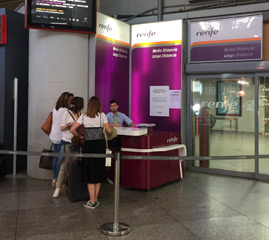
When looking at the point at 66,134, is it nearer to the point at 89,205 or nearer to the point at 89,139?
the point at 89,139

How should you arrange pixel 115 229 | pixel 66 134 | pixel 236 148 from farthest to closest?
pixel 236 148, pixel 66 134, pixel 115 229

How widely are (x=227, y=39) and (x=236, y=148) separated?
85.7 inches

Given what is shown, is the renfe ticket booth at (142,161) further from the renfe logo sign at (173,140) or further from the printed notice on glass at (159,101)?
the printed notice on glass at (159,101)

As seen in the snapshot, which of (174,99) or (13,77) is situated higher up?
(13,77)

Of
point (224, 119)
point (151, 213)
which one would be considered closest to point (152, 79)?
point (224, 119)

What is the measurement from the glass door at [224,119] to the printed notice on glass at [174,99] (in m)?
0.39

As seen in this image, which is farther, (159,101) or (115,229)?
(159,101)

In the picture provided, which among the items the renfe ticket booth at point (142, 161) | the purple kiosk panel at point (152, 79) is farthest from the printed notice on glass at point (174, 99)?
the renfe ticket booth at point (142, 161)

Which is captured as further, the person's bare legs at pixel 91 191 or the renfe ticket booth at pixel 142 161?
the renfe ticket booth at pixel 142 161

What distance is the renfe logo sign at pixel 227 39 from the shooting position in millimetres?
6918

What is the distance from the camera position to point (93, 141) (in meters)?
4.73

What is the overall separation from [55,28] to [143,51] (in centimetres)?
207

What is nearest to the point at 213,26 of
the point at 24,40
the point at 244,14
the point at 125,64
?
the point at 244,14

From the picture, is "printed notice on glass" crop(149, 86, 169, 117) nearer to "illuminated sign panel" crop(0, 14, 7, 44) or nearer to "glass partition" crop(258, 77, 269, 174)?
"glass partition" crop(258, 77, 269, 174)
